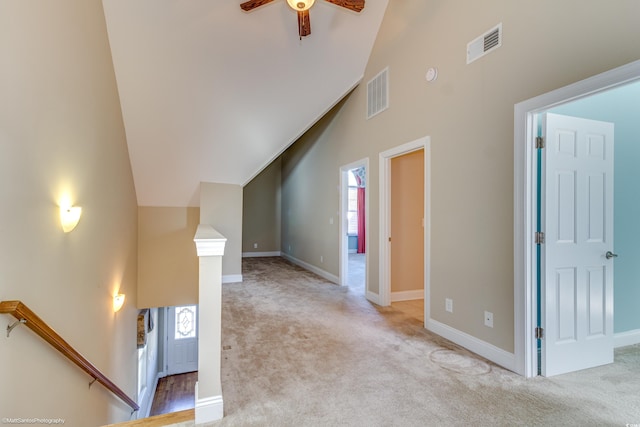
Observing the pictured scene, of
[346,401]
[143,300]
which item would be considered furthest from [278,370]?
[143,300]

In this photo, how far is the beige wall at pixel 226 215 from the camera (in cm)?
524

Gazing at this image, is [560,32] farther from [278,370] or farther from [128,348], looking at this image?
[128,348]

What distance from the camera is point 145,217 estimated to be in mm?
5219

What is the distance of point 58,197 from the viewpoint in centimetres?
225

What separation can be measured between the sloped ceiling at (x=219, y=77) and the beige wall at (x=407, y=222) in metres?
1.50

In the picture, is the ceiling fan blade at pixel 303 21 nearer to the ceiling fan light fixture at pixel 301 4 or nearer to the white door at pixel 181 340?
the ceiling fan light fixture at pixel 301 4

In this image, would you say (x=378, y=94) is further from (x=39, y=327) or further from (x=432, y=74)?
(x=39, y=327)

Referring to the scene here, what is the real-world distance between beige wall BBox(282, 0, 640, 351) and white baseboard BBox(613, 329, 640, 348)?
1.33 meters

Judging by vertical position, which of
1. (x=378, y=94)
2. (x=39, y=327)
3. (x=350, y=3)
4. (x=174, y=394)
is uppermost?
(x=350, y=3)

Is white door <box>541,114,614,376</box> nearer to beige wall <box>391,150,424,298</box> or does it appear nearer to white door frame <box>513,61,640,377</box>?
white door frame <box>513,61,640,377</box>

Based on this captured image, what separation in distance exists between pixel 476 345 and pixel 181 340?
705 cm

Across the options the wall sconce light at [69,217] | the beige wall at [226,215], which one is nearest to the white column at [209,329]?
the wall sconce light at [69,217]

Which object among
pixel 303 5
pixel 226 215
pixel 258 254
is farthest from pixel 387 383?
pixel 258 254

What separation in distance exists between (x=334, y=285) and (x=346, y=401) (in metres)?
3.20
